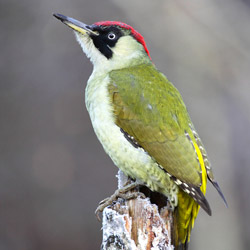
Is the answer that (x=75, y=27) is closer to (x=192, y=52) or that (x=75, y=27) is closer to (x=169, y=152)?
(x=169, y=152)

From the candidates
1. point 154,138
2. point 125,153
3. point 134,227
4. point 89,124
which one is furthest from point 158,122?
point 89,124

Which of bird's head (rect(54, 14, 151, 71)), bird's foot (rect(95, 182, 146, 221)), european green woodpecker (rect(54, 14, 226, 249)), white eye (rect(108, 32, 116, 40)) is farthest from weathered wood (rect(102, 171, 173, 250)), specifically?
white eye (rect(108, 32, 116, 40))

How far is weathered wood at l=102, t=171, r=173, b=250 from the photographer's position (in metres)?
3.41

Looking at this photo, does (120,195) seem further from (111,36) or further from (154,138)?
(111,36)

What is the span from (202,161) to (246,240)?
3046 millimetres

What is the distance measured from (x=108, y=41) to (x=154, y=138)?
1.02 m

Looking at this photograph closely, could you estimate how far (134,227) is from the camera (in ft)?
11.6

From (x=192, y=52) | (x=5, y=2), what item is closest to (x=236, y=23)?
(x=192, y=52)

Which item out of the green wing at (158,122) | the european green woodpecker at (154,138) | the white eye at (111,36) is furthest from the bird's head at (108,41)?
the green wing at (158,122)

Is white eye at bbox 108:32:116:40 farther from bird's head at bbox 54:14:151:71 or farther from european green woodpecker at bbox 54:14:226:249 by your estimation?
european green woodpecker at bbox 54:14:226:249

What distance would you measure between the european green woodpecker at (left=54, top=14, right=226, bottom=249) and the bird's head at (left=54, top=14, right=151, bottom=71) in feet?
0.86

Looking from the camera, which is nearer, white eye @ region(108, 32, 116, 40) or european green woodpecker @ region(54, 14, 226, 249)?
european green woodpecker @ region(54, 14, 226, 249)

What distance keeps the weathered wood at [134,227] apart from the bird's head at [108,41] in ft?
4.26

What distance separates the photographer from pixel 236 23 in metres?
6.53
